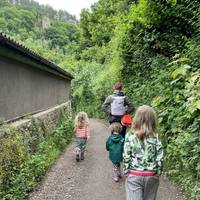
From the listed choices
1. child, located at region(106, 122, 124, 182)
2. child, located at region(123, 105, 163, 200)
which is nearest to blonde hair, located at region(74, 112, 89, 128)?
child, located at region(106, 122, 124, 182)

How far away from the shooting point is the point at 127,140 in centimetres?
497

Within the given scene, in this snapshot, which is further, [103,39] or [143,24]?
[103,39]

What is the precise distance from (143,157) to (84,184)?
12.6 feet

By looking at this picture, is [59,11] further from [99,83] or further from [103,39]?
[99,83]

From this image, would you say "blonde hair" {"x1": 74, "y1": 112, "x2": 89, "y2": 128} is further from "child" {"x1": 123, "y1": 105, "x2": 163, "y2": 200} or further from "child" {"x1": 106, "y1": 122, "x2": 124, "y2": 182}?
"child" {"x1": 123, "y1": 105, "x2": 163, "y2": 200}

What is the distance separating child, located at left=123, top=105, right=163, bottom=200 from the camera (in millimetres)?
4855

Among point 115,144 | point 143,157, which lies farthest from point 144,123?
point 115,144

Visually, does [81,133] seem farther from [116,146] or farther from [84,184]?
[116,146]

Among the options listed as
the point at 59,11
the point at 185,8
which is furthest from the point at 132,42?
the point at 59,11

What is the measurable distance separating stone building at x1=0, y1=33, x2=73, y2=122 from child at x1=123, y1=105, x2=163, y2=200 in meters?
3.27

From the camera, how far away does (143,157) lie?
4855mm

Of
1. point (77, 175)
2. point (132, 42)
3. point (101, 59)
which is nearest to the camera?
point (77, 175)

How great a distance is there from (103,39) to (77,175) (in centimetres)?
2976

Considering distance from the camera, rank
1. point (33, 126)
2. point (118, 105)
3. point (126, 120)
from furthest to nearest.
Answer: point (33, 126) → point (118, 105) → point (126, 120)
